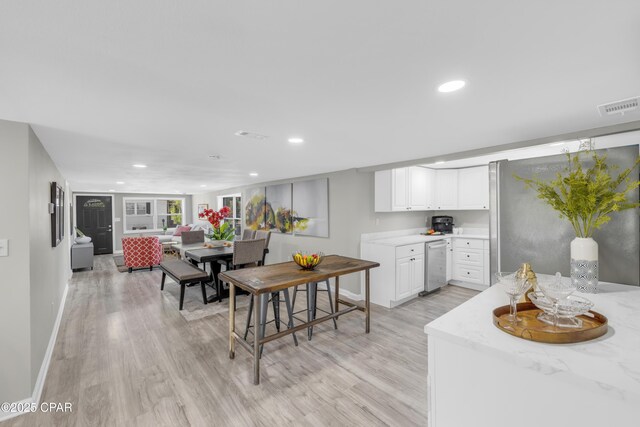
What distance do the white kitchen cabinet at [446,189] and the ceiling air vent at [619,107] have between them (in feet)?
11.4

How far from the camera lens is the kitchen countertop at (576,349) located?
916mm

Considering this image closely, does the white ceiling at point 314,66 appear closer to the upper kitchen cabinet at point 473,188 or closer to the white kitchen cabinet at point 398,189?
the white kitchen cabinet at point 398,189

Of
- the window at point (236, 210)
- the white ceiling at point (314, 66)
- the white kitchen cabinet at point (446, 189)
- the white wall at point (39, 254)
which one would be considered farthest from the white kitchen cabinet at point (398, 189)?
the window at point (236, 210)

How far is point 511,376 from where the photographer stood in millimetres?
1095

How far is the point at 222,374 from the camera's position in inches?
99.5

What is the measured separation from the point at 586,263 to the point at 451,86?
1.44 metres

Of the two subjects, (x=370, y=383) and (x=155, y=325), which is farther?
(x=155, y=325)

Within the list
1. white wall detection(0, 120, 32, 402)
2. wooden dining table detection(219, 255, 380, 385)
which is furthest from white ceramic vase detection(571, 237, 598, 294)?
white wall detection(0, 120, 32, 402)

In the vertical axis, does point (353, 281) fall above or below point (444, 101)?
below

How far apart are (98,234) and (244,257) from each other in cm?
764

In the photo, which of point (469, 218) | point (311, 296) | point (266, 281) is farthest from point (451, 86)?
point (469, 218)

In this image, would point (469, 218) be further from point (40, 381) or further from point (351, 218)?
point (40, 381)

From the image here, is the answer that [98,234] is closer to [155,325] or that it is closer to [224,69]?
[155,325]

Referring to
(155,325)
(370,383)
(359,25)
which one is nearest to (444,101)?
(359,25)
